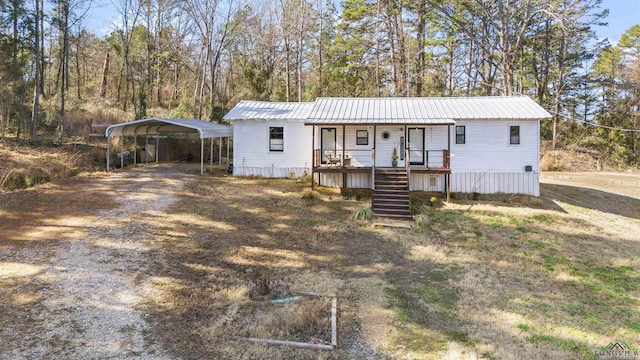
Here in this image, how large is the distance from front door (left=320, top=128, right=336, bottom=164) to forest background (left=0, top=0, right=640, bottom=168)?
485 inches

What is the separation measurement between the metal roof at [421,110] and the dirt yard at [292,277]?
3.89 metres

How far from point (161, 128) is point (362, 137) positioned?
1234 centimetres

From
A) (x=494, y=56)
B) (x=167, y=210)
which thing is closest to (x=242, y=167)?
(x=167, y=210)

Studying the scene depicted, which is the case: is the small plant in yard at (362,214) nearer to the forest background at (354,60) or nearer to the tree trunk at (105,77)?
the forest background at (354,60)

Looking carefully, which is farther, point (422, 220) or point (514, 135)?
point (514, 135)

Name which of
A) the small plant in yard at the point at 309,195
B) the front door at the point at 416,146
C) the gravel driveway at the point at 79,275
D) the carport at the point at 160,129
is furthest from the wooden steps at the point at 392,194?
the carport at the point at 160,129

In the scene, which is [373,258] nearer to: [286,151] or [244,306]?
[244,306]

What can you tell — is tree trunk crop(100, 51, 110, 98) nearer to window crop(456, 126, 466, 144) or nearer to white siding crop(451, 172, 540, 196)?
window crop(456, 126, 466, 144)

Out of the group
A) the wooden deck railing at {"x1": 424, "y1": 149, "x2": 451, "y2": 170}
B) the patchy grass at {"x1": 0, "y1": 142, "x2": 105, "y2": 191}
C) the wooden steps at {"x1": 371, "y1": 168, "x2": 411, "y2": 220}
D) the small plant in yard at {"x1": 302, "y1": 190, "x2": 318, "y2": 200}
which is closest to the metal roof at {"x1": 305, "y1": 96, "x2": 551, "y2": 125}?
the wooden deck railing at {"x1": 424, "y1": 149, "x2": 451, "y2": 170}

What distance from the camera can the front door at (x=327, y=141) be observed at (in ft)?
57.8

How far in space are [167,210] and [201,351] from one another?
7.47 metres

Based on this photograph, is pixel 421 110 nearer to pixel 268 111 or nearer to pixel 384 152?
pixel 384 152

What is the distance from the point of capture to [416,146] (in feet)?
55.9

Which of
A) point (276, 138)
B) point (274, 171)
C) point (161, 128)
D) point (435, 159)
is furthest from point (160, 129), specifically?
point (435, 159)
